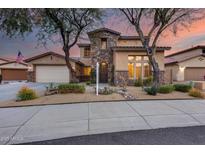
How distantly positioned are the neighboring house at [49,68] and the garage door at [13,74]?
9.40 metres

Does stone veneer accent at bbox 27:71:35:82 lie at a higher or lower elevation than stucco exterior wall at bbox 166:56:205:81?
lower

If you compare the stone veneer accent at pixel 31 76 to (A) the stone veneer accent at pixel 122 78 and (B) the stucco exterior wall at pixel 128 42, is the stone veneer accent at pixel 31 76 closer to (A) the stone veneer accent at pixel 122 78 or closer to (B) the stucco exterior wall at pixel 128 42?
(B) the stucco exterior wall at pixel 128 42

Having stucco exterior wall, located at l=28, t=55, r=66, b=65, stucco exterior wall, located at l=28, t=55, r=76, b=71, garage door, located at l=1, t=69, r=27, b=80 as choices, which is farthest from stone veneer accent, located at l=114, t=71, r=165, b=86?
garage door, located at l=1, t=69, r=27, b=80

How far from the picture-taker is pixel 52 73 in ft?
83.9

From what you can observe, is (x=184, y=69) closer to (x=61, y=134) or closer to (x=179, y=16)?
(x=179, y=16)

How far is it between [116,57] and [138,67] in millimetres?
2511

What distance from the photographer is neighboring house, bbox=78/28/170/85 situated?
1862 cm

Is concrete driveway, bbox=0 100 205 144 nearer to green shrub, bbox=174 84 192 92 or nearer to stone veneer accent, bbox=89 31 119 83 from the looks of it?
green shrub, bbox=174 84 192 92

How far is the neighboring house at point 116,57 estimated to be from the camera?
18.6 metres

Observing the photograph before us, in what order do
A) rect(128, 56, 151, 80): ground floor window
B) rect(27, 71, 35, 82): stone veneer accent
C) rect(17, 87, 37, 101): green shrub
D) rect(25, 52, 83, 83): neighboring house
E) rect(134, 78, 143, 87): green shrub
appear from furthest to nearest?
rect(27, 71, 35, 82): stone veneer accent → rect(25, 52, 83, 83): neighboring house → rect(128, 56, 151, 80): ground floor window → rect(134, 78, 143, 87): green shrub → rect(17, 87, 37, 101): green shrub

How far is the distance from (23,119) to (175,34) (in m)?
13.3

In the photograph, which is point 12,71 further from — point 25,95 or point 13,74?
point 25,95

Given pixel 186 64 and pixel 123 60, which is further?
pixel 186 64

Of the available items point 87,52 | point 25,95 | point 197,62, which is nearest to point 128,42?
point 87,52
